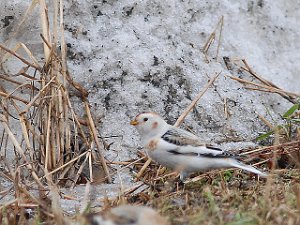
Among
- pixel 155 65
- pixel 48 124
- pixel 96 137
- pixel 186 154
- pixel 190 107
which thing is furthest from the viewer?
pixel 155 65

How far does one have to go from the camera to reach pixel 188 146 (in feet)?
16.2

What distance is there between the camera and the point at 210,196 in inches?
170

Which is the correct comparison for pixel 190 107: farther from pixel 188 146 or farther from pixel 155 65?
pixel 188 146

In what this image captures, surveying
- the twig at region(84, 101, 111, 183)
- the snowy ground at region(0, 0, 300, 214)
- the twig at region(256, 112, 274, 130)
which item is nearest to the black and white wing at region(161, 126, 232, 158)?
the twig at region(84, 101, 111, 183)

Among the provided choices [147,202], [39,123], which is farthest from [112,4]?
[147,202]

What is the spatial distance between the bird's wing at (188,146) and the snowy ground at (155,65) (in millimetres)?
810

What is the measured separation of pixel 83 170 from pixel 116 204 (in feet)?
3.65

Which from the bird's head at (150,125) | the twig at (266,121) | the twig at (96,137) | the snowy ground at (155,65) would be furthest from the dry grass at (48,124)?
the twig at (266,121)

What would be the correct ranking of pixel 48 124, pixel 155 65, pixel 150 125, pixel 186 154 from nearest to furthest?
1. pixel 186 154
2. pixel 150 125
3. pixel 48 124
4. pixel 155 65

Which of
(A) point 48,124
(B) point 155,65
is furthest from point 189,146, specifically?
(B) point 155,65

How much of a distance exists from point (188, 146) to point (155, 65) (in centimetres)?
128

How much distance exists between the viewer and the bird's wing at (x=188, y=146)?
4.89 metres

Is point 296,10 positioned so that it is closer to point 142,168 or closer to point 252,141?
point 252,141

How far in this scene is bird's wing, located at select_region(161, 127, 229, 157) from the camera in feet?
16.0
